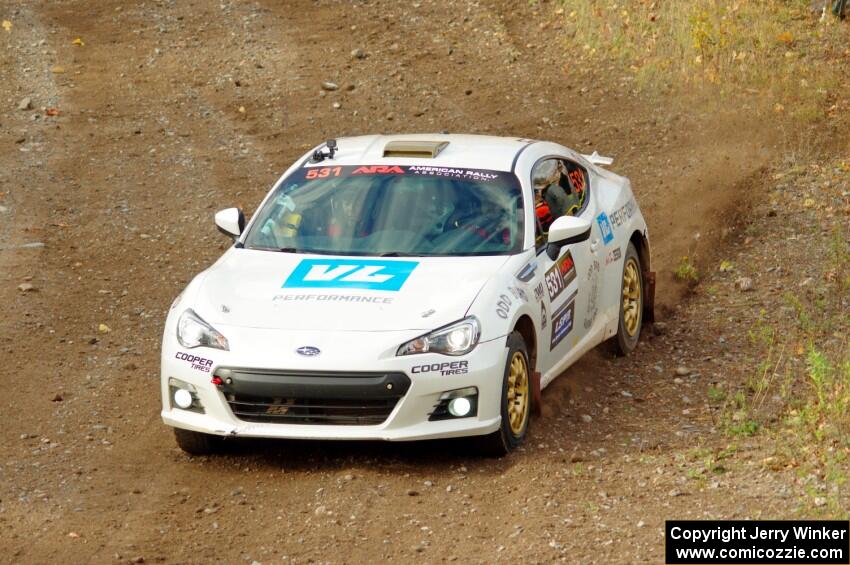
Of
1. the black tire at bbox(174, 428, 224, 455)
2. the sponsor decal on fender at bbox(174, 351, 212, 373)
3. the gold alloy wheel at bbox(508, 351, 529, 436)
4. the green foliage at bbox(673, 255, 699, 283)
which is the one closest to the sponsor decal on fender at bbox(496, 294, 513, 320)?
the gold alloy wheel at bbox(508, 351, 529, 436)

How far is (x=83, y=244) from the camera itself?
43.2 ft

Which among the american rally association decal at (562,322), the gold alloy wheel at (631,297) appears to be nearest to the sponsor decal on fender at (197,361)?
the american rally association decal at (562,322)

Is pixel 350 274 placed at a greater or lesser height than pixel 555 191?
greater

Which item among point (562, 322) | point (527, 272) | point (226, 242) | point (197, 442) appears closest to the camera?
point (197, 442)

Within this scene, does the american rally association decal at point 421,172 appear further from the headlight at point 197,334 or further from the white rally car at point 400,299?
the headlight at point 197,334

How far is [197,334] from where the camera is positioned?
774cm

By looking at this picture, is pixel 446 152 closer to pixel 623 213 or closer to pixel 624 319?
pixel 623 213

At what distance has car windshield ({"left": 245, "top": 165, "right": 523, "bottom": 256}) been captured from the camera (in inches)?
335

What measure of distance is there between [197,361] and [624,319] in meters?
3.63

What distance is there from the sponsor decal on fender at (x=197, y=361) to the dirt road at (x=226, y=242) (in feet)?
2.05

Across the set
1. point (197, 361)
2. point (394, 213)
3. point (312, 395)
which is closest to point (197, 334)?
point (197, 361)

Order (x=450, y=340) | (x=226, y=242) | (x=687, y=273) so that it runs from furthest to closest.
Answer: (x=226, y=242)
(x=687, y=273)
(x=450, y=340)

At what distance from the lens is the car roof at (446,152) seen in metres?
9.04

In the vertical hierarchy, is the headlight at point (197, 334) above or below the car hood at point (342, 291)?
below
